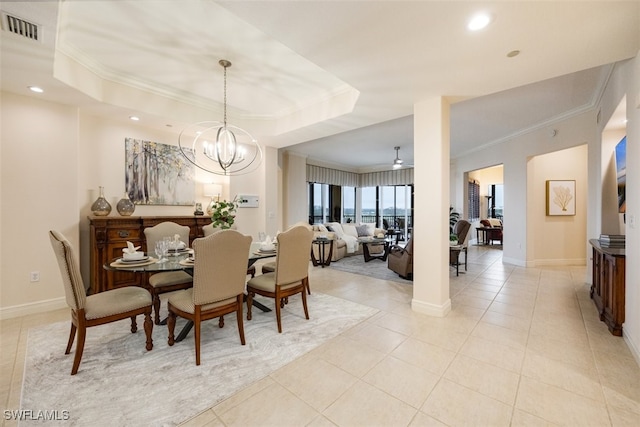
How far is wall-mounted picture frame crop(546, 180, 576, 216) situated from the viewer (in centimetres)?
542

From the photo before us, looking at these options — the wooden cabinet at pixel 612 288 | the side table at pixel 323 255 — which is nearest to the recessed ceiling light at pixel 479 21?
the wooden cabinet at pixel 612 288

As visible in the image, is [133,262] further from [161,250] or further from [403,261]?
[403,261]

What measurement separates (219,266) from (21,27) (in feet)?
7.60

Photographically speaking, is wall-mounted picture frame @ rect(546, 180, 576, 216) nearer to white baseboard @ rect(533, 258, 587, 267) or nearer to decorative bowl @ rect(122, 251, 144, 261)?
white baseboard @ rect(533, 258, 587, 267)

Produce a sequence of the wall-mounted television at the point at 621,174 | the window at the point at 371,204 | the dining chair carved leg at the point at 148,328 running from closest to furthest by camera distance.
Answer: the dining chair carved leg at the point at 148,328
the wall-mounted television at the point at 621,174
the window at the point at 371,204

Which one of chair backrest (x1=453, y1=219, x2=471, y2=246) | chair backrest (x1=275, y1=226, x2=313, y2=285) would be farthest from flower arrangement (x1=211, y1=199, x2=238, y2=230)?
chair backrest (x1=453, y1=219, x2=471, y2=246)

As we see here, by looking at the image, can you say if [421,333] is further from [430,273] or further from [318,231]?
[318,231]

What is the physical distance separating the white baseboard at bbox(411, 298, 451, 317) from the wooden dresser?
3541 millimetres

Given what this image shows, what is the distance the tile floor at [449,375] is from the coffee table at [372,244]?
2644 millimetres

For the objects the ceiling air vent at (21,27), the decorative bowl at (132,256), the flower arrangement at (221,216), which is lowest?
the decorative bowl at (132,256)

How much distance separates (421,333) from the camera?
252 cm

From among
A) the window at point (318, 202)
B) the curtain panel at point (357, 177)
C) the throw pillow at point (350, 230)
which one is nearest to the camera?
the throw pillow at point (350, 230)

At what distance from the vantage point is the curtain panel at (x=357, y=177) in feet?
26.9

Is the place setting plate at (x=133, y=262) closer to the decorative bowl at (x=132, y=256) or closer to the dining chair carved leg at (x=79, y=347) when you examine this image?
the decorative bowl at (x=132, y=256)
